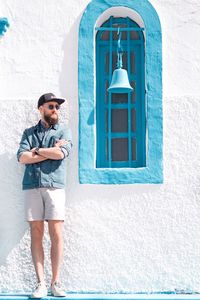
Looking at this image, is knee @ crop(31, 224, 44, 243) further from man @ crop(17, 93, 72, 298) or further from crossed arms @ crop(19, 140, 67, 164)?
crossed arms @ crop(19, 140, 67, 164)

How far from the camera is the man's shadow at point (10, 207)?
6416mm

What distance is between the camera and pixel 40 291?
6.02 metres

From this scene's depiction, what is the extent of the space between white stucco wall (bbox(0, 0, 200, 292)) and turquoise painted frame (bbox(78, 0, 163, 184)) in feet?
0.26

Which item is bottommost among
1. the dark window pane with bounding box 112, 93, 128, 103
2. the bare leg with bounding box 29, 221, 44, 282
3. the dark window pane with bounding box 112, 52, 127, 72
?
the bare leg with bounding box 29, 221, 44, 282

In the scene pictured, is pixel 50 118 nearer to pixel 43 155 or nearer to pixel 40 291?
pixel 43 155

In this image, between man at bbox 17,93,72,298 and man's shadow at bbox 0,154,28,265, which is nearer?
man at bbox 17,93,72,298

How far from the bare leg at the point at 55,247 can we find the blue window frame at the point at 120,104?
87 centimetres

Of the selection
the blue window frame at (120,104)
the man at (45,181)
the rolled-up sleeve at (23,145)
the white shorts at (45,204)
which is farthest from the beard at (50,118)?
the white shorts at (45,204)

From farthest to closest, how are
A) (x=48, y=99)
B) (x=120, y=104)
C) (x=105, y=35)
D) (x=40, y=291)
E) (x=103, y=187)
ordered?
(x=105, y=35)
(x=120, y=104)
(x=103, y=187)
(x=48, y=99)
(x=40, y=291)

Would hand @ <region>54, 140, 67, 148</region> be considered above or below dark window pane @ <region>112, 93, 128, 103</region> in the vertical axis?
below

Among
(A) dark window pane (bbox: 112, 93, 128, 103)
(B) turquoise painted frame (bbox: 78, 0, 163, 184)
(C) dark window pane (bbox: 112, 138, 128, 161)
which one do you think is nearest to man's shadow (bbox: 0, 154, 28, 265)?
(B) turquoise painted frame (bbox: 78, 0, 163, 184)

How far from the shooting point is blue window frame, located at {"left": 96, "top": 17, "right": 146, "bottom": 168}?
21.6 feet

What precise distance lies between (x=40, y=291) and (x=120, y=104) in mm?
2070

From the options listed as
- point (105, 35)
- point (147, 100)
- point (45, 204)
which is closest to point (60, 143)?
point (45, 204)
